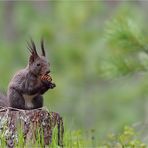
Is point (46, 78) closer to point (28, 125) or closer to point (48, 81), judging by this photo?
point (48, 81)

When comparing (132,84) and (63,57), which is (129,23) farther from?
(63,57)

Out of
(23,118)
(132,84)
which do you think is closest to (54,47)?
(132,84)

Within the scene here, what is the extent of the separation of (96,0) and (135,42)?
16.6 metres

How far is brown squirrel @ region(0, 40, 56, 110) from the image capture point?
7.83 metres

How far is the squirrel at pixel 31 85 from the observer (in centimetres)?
783

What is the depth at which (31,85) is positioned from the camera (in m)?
7.84

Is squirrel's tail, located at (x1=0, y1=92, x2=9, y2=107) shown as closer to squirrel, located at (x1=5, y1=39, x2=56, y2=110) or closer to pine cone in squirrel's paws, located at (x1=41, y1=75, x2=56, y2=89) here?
squirrel, located at (x1=5, y1=39, x2=56, y2=110)

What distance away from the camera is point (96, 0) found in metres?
25.7

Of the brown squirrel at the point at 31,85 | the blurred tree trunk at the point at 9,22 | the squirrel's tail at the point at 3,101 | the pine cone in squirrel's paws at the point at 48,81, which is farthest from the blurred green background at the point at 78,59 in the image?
the pine cone in squirrel's paws at the point at 48,81

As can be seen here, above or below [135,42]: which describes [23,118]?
below

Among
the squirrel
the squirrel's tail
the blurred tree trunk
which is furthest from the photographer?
the blurred tree trunk

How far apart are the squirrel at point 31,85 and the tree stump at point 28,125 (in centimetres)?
18

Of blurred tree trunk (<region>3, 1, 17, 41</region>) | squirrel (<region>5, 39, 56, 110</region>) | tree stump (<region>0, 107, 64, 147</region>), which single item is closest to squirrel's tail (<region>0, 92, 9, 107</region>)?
squirrel (<region>5, 39, 56, 110</region>)

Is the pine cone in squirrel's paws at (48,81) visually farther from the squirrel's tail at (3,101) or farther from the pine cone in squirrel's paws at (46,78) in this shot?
the squirrel's tail at (3,101)
